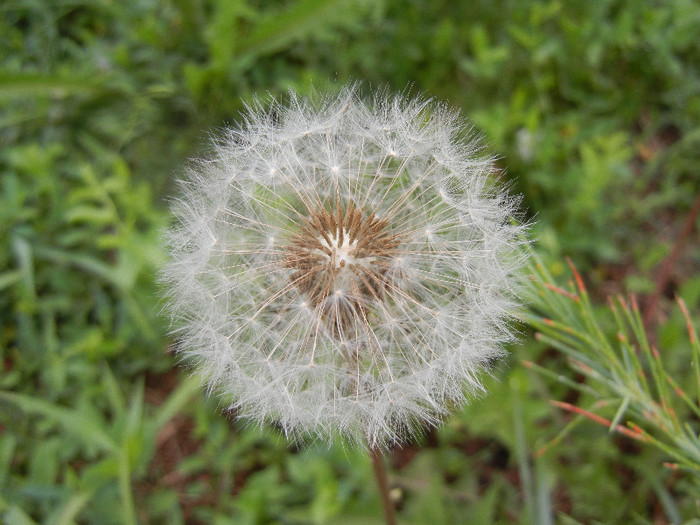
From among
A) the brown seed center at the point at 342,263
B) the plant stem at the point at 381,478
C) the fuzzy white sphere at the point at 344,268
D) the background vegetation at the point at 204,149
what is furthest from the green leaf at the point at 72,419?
the brown seed center at the point at 342,263

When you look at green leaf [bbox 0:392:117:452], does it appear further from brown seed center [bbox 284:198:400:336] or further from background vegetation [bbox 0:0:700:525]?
brown seed center [bbox 284:198:400:336]

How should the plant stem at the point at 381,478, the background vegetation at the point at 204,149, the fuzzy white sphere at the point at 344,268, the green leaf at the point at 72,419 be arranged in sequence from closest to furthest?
1. the fuzzy white sphere at the point at 344,268
2. the plant stem at the point at 381,478
3. the green leaf at the point at 72,419
4. the background vegetation at the point at 204,149

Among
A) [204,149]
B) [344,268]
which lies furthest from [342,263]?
[204,149]

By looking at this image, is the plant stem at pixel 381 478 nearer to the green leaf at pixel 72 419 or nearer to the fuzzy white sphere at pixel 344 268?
the fuzzy white sphere at pixel 344 268

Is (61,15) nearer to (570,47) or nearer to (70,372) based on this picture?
(70,372)

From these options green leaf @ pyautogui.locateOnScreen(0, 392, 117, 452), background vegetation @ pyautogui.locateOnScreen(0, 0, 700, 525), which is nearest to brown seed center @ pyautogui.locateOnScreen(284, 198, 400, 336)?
background vegetation @ pyautogui.locateOnScreen(0, 0, 700, 525)

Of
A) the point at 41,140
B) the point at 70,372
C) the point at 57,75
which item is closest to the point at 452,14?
the point at 57,75
